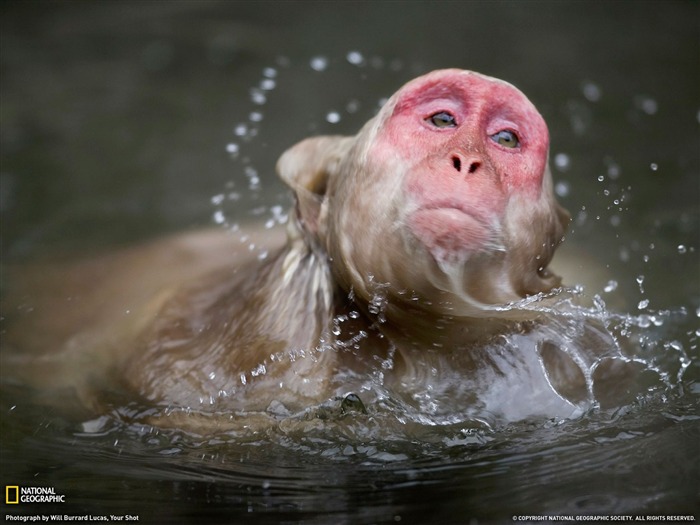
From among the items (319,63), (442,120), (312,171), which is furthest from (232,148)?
(442,120)

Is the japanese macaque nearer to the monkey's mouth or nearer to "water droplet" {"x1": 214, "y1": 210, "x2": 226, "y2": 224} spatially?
the monkey's mouth

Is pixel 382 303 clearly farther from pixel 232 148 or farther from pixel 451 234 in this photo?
pixel 232 148

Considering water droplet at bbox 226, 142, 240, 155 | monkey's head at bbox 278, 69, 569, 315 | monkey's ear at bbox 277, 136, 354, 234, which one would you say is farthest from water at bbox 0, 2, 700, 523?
monkey's ear at bbox 277, 136, 354, 234

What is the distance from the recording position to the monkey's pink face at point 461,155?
Result: 6.17 feet

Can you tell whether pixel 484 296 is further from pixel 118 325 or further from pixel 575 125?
pixel 575 125

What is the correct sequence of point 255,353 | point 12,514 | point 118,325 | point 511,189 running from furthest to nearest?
point 118,325 → point 255,353 → point 12,514 → point 511,189

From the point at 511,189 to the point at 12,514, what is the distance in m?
1.42

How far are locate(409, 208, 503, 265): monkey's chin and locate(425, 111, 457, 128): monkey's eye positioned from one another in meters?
0.25

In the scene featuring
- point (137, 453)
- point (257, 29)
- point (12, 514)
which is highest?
point (257, 29)

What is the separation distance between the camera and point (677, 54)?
5.36 m

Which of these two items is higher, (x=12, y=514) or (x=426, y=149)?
(x=426, y=149)

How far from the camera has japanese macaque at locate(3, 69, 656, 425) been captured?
198 centimetres

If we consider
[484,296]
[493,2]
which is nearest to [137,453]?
[484,296]

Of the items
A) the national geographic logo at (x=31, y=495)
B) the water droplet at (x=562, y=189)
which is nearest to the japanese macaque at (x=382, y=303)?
the national geographic logo at (x=31, y=495)
